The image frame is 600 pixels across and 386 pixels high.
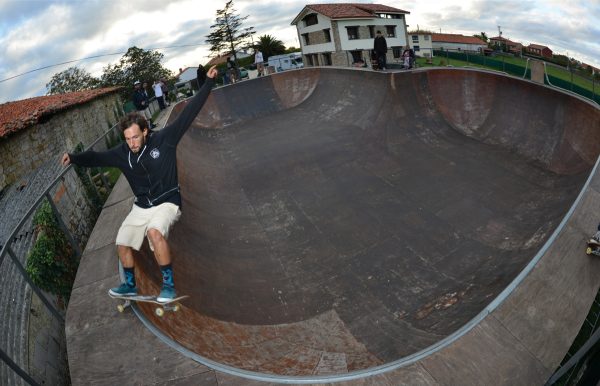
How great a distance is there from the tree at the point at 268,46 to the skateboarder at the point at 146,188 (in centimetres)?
5609

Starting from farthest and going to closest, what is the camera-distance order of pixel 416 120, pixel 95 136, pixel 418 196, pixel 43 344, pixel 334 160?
pixel 95 136 → pixel 416 120 → pixel 334 160 → pixel 418 196 → pixel 43 344

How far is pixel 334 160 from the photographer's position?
416 inches

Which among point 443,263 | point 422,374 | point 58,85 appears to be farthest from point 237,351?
point 58,85

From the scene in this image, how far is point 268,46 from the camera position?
5647 cm

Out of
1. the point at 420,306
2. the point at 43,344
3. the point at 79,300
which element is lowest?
the point at 420,306

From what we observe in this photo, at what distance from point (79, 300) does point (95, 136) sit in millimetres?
13881

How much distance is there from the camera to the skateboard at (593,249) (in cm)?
411

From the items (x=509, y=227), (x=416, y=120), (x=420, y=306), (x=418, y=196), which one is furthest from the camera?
(x=416, y=120)

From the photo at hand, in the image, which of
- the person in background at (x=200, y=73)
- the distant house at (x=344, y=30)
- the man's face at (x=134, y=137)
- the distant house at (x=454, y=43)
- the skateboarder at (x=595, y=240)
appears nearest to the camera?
the man's face at (x=134, y=137)

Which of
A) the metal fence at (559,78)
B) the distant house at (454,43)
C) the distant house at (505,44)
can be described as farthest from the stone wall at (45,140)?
the distant house at (454,43)

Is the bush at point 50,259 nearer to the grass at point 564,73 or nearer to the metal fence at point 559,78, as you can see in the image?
the metal fence at point 559,78

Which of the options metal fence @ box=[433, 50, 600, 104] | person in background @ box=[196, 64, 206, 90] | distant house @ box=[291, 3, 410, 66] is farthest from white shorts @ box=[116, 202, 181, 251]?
distant house @ box=[291, 3, 410, 66]

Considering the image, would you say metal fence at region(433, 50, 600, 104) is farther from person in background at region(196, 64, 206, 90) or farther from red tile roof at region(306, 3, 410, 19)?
red tile roof at region(306, 3, 410, 19)

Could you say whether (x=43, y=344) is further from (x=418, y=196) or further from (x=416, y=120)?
(x=416, y=120)
